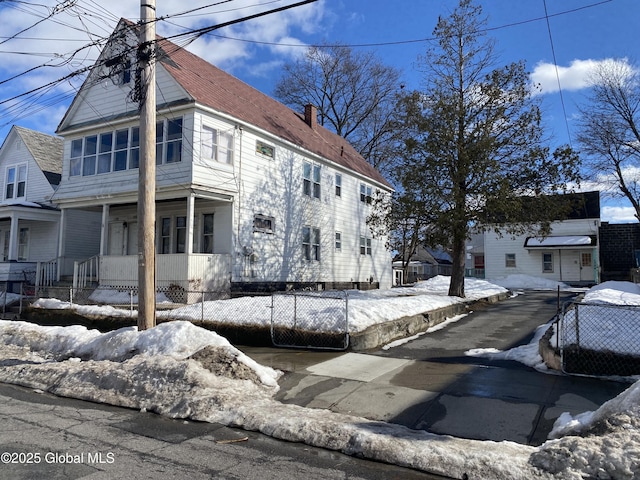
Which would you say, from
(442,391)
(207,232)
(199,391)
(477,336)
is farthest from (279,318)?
(207,232)

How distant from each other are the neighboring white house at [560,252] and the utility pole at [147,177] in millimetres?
28672

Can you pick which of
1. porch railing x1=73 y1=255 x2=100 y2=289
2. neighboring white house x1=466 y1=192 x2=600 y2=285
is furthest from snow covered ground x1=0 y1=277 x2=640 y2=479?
neighboring white house x1=466 y1=192 x2=600 y2=285

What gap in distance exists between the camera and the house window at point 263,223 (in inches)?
733

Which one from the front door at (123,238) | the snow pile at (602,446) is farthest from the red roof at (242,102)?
the snow pile at (602,446)

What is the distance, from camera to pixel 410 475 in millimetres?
4324

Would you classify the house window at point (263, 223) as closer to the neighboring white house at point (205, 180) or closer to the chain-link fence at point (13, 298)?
the neighboring white house at point (205, 180)

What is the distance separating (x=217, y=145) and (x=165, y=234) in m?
4.88

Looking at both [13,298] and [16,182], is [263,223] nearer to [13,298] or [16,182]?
[13,298]

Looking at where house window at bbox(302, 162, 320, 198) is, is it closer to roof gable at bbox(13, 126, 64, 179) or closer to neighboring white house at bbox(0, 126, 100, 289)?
neighboring white house at bbox(0, 126, 100, 289)

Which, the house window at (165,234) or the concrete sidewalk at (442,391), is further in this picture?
the house window at (165,234)

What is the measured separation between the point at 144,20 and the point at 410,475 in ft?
31.1

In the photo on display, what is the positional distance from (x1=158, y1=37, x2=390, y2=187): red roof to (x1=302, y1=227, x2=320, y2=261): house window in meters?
3.73

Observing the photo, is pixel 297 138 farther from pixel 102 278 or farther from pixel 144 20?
pixel 144 20

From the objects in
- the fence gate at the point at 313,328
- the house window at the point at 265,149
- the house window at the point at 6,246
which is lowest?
the fence gate at the point at 313,328
